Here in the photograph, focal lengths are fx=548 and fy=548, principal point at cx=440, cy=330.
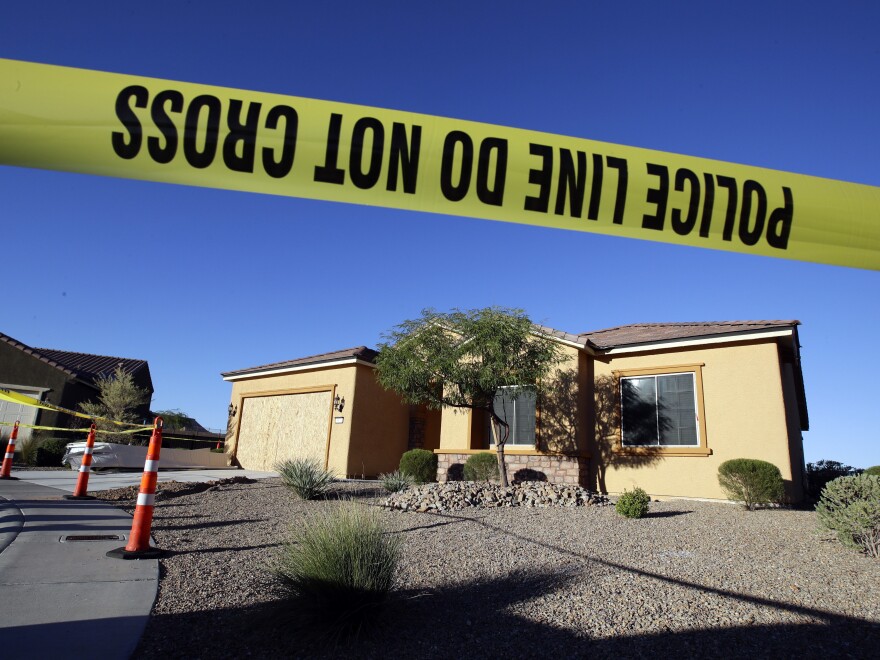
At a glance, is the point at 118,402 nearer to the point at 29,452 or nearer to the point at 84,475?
the point at 29,452

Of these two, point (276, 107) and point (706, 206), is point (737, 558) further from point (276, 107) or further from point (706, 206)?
point (276, 107)

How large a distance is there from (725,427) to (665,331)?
105 inches

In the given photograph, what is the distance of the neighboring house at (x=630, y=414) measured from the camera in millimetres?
10906

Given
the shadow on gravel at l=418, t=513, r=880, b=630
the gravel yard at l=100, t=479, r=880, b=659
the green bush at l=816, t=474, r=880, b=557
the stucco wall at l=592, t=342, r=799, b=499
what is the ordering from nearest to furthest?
1. the gravel yard at l=100, t=479, r=880, b=659
2. the shadow on gravel at l=418, t=513, r=880, b=630
3. the green bush at l=816, t=474, r=880, b=557
4. the stucco wall at l=592, t=342, r=799, b=499

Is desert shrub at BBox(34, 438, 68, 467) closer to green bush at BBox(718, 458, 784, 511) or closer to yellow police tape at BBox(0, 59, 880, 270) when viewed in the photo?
green bush at BBox(718, 458, 784, 511)

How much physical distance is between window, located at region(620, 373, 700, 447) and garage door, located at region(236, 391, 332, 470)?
27.3 ft

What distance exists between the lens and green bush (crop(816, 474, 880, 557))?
589 cm

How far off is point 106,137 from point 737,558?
21.1ft

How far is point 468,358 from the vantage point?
11.7 meters

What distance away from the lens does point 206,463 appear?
1844 centimetres

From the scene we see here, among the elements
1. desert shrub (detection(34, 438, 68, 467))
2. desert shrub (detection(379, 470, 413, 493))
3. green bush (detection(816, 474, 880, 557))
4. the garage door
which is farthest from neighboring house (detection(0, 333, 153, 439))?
green bush (detection(816, 474, 880, 557))

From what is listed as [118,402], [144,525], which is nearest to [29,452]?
[118,402]

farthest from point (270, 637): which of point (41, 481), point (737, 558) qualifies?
point (41, 481)

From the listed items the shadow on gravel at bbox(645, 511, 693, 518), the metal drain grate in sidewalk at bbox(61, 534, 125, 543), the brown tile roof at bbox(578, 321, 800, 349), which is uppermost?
the brown tile roof at bbox(578, 321, 800, 349)
